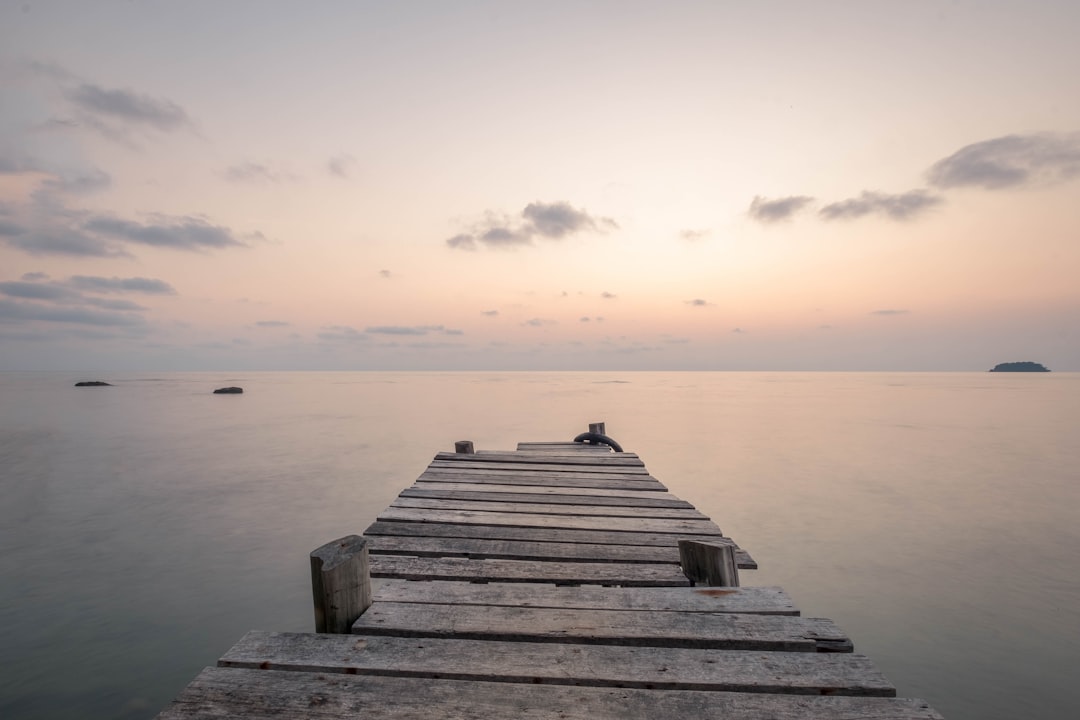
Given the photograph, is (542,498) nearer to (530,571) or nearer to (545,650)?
(530,571)

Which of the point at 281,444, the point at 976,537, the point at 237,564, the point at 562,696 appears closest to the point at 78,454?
the point at 281,444

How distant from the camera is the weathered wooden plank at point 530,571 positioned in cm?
425

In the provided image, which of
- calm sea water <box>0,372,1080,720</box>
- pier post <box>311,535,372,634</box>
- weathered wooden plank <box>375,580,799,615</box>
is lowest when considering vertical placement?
calm sea water <box>0,372,1080,720</box>

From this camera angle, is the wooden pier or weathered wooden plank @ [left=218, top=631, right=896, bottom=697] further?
weathered wooden plank @ [left=218, top=631, right=896, bottom=697]

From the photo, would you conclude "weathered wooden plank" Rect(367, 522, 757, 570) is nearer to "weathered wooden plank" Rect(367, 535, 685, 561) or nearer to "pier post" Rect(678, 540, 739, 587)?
"weathered wooden plank" Rect(367, 535, 685, 561)

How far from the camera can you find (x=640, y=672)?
2.69 metres

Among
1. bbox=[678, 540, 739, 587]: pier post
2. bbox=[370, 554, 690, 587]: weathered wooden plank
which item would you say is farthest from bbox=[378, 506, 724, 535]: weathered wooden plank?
bbox=[678, 540, 739, 587]: pier post

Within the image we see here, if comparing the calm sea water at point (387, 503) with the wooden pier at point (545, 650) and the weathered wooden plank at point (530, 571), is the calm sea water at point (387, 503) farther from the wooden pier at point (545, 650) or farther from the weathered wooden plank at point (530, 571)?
the wooden pier at point (545, 650)

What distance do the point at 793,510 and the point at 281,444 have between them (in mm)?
19959

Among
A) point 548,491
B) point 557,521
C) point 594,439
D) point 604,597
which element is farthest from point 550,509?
point 594,439

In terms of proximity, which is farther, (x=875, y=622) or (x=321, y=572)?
(x=875, y=622)

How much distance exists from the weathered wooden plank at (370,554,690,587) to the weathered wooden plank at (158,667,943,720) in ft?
5.38

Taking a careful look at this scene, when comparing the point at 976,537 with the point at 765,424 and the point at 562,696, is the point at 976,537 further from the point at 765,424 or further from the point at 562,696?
the point at 765,424

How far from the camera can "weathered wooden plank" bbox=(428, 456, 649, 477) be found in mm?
8578
